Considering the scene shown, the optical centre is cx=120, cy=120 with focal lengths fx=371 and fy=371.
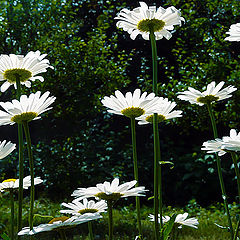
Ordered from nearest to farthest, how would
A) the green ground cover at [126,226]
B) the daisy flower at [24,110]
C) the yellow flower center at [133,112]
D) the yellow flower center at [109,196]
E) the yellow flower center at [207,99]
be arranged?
the yellow flower center at [109,196], the daisy flower at [24,110], the yellow flower center at [133,112], the yellow flower center at [207,99], the green ground cover at [126,226]

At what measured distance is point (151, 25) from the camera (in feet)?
3.96

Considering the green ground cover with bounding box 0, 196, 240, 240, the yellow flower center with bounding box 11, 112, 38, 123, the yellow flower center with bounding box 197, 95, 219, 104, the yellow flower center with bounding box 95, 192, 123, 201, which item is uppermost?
the yellow flower center with bounding box 197, 95, 219, 104

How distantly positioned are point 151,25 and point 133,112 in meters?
0.29

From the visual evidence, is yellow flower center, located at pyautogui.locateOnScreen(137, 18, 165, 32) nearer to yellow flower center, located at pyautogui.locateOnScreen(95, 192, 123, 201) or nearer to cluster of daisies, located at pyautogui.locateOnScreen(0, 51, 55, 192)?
cluster of daisies, located at pyautogui.locateOnScreen(0, 51, 55, 192)

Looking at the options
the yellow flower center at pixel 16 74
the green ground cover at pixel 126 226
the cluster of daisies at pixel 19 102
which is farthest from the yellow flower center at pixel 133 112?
the green ground cover at pixel 126 226

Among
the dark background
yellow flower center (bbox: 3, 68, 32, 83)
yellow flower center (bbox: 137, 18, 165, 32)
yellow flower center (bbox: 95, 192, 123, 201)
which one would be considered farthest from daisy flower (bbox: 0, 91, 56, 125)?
the dark background

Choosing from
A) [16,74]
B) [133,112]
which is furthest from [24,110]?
[133,112]

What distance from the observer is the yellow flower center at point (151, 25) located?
3.97 feet

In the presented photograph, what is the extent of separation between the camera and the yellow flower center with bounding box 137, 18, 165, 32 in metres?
1.21

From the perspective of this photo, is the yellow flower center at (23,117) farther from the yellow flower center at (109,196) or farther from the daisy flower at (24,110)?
the yellow flower center at (109,196)

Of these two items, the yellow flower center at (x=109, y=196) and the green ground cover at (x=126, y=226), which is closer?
the yellow flower center at (x=109, y=196)

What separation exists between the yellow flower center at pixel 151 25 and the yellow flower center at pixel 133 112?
0.26 metres

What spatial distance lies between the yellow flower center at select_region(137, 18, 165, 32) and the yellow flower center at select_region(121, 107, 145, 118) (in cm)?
26

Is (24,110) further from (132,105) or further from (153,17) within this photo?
(153,17)
